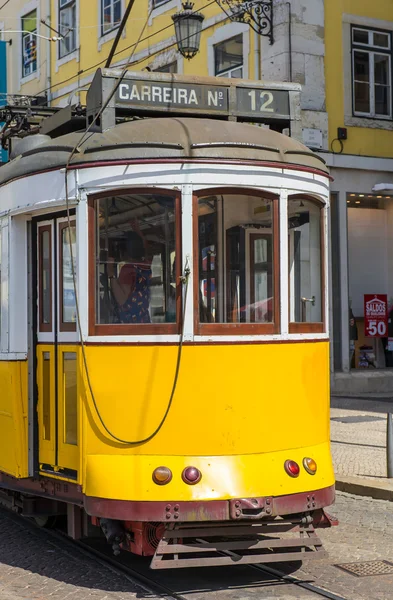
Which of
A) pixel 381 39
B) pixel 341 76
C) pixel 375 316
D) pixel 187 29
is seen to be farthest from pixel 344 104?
pixel 187 29

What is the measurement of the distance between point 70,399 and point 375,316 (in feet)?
46.7

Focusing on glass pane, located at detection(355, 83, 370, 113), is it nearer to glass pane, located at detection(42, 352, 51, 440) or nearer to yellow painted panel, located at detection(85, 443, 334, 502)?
glass pane, located at detection(42, 352, 51, 440)

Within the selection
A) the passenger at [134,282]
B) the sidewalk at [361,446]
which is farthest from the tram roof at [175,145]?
the sidewalk at [361,446]

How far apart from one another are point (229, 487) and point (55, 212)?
91.5 inches

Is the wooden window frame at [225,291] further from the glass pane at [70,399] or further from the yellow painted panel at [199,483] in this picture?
the glass pane at [70,399]

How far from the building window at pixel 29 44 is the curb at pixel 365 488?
762 inches

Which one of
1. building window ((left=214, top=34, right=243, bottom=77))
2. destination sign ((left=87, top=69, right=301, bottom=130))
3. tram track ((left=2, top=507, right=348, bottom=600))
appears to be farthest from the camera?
building window ((left=214, top=34, right=243, bottom=77))

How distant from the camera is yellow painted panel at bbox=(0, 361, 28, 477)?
25.0 feet

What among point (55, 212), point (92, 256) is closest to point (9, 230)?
point (55, 212)

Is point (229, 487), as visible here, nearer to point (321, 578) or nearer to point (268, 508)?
point (268, 508)

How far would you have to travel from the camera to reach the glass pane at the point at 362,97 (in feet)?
65.7

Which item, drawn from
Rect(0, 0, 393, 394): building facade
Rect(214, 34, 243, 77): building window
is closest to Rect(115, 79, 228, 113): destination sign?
Rect(0, 0, 393, 394): building facade

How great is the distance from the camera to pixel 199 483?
21.5 ft

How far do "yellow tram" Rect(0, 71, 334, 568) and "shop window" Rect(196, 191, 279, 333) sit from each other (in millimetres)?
10
